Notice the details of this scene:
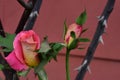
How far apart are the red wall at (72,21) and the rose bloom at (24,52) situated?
2.06 meters

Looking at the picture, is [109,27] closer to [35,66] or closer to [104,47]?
[104,47]

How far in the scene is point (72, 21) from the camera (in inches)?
114

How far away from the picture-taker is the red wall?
2.84 metres

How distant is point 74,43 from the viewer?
76cm

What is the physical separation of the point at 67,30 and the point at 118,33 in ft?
6.80

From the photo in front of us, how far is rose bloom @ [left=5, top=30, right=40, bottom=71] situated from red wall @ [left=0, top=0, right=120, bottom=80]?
2059 millimetres

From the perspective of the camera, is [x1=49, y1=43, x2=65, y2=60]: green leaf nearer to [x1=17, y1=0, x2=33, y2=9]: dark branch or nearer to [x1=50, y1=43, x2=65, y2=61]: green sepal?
[x1=50, y1=43, x2=65, y2=61]: green sepal

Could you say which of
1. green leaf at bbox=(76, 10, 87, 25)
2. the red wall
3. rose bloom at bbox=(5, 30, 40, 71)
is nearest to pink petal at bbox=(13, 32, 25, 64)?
rose bloom at bbox=(5, 30, 40, 71)

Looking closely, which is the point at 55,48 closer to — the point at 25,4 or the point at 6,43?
the point at 6,43

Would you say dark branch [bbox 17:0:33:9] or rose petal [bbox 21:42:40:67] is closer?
rose petal [bbox 21:42:40:67]

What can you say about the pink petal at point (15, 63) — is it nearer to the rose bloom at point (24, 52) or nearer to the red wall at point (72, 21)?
the rose bloom at point (24, 52)

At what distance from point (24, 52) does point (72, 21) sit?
7.00ft

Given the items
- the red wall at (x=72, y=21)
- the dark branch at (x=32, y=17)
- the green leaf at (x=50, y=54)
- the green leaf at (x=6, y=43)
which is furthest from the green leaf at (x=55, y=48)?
the red wall at (x=72, y=21)

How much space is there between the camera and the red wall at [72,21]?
284 cm
